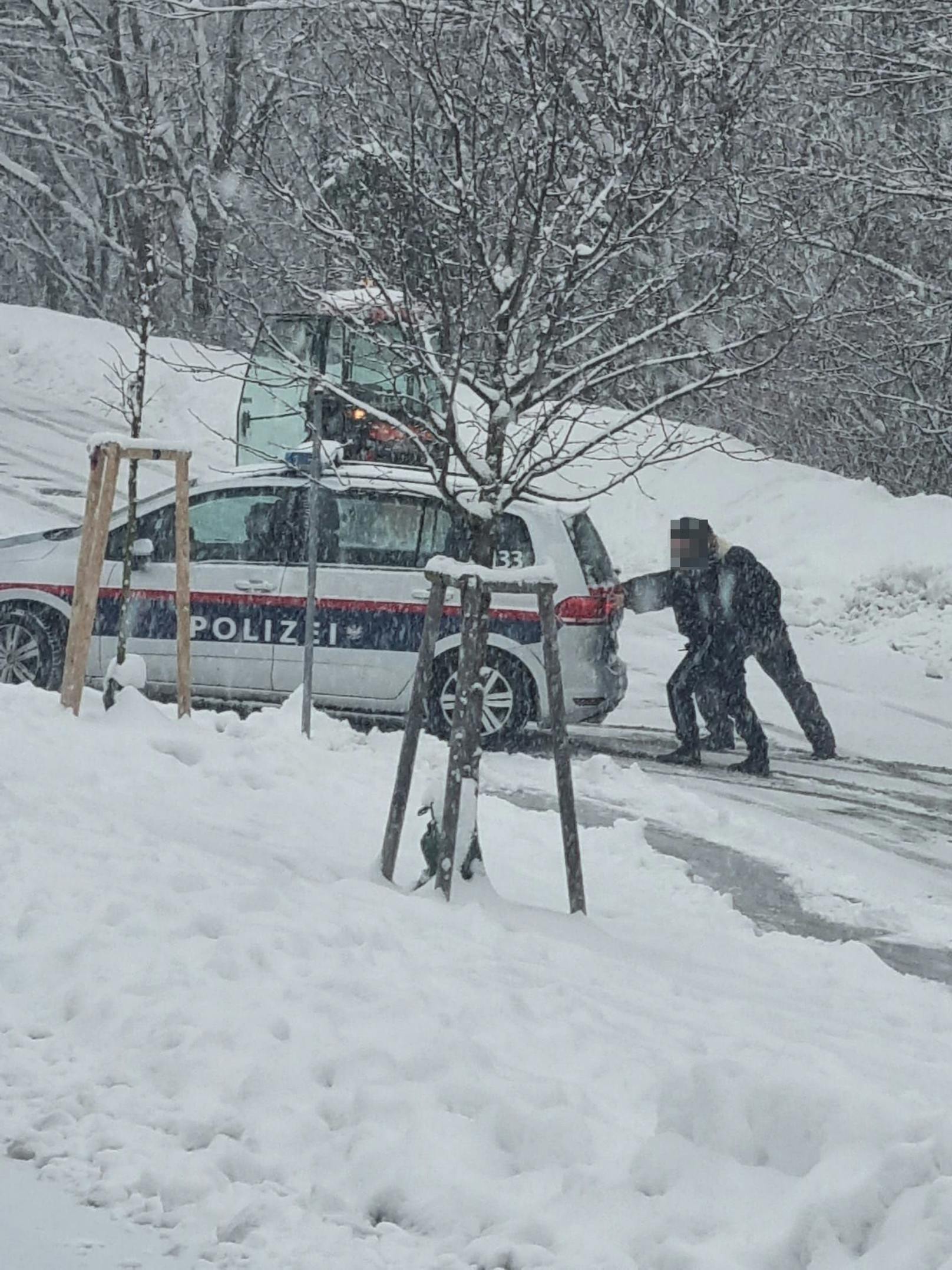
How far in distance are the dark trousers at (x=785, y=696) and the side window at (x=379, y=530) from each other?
7.46 ft

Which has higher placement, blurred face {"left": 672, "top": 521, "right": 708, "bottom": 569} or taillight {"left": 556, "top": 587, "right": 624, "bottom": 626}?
blurred face {"left": 672, "top": 521, "right": 708, "bottom": 569}

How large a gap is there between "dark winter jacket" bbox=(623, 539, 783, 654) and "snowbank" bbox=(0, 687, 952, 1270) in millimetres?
4489

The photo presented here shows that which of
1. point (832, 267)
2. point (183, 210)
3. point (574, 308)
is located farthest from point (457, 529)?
point (183, 210)

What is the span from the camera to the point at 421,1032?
4.37 m

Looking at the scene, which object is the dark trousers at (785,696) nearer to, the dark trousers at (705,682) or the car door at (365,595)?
the dark trousers at (705,682)

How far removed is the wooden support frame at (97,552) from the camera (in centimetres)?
838

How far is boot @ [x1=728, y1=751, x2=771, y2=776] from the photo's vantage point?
10641 mm

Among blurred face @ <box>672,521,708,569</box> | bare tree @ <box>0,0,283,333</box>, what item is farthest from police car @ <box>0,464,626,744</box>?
bare tree @ <box>0,0,283,333</box>

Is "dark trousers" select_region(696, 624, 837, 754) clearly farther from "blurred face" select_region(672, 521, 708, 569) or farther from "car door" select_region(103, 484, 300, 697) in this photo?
"car door" select_region(103, 484, 300, 697)

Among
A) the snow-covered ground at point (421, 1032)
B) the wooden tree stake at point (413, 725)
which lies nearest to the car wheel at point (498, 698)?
the snow-covered ground at point (421, 1032)

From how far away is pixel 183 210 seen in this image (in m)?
30.1

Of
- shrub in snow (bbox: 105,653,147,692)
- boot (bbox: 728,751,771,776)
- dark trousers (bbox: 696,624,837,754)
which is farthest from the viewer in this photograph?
dark trousers (bbox: 696,624,837,754)

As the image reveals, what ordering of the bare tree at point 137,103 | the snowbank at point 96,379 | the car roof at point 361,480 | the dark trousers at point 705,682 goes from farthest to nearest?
the bare tree at point 137,103
the snowbank at point 96,379
the dark trousers at point 705,682
the car roof at point 361,480

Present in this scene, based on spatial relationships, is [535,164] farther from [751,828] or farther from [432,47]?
[751,828]
